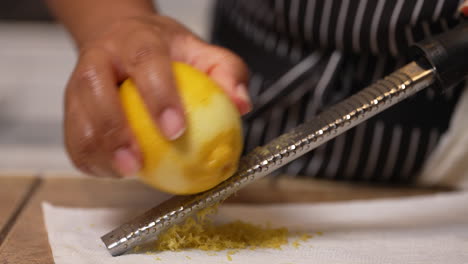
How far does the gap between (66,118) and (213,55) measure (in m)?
0.13

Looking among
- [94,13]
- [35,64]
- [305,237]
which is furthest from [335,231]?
[35,64]

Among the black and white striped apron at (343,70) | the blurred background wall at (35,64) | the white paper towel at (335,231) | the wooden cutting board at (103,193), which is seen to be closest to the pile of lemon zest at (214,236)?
the white paper towel at (335,231)

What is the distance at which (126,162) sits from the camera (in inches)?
15.2

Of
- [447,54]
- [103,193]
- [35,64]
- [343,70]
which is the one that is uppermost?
[447,54]

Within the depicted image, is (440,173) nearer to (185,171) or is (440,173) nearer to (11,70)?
(185,171)

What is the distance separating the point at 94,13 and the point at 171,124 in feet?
0.69

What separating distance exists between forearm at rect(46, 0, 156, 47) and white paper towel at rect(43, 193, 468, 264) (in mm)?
182

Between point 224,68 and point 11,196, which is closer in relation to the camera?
point 224,68

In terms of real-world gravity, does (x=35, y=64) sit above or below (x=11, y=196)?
below

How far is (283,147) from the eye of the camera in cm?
43

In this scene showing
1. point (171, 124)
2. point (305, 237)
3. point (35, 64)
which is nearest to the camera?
point (171, 124)

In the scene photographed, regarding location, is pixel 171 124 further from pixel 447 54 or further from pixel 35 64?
pixel 35 64

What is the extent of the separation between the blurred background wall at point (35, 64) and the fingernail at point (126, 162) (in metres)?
0.65

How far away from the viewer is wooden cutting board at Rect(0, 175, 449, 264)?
1.74 ft
